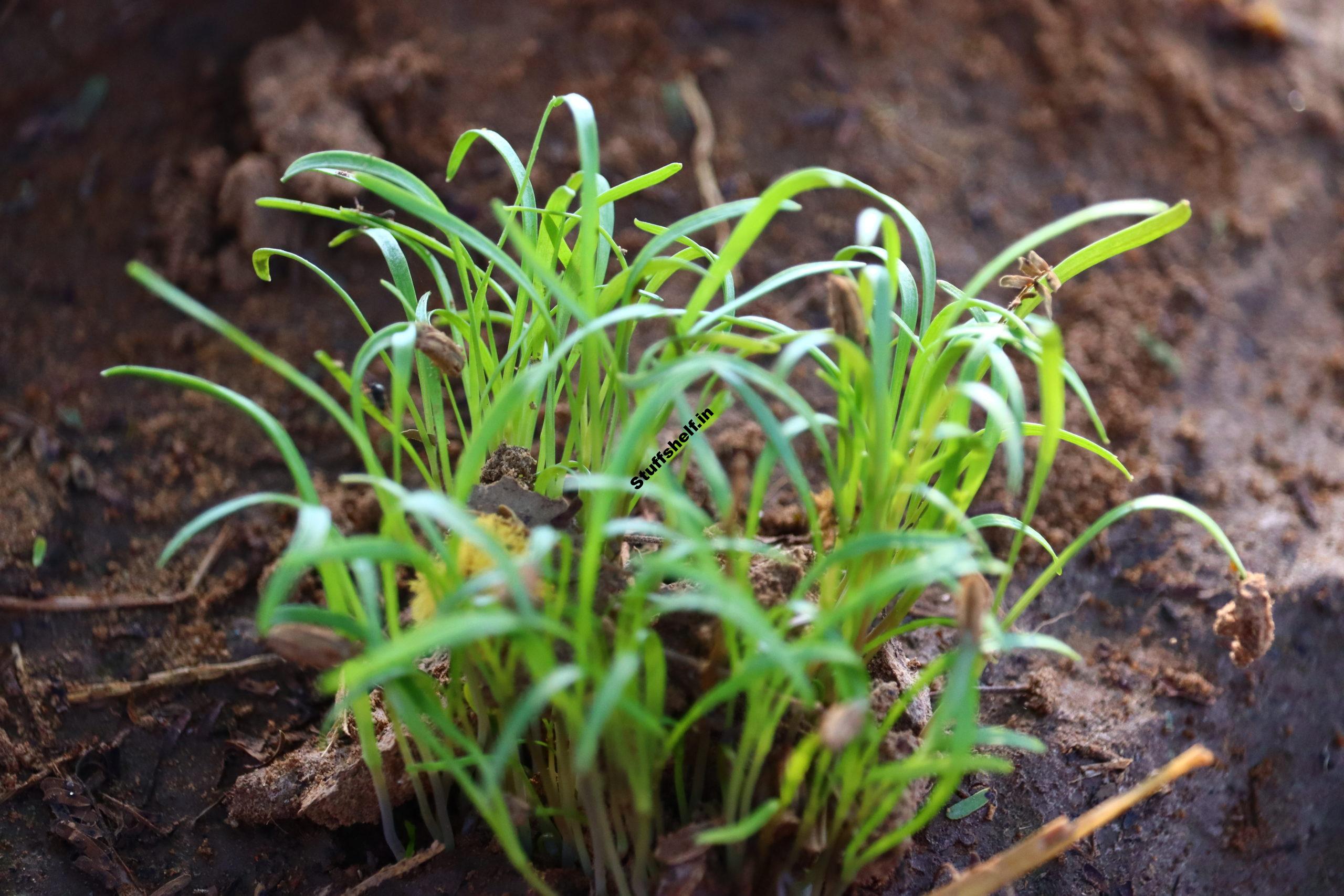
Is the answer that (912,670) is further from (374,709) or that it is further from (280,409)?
(280,409)

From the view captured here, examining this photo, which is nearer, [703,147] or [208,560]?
[208,560]

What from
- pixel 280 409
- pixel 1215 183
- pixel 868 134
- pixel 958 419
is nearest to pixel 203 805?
pixel 280 409

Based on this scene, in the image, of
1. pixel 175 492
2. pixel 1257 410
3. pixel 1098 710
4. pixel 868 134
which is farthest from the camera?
pixel 868 134

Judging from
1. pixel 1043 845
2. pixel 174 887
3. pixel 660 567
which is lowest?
pixel 174 887

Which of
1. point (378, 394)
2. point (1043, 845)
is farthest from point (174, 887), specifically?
point (1043, 845)

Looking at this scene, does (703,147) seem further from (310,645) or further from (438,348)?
(310,645)

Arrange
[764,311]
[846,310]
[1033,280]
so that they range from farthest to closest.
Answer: [764,311], [1033,280], [846,310]

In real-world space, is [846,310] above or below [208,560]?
above
